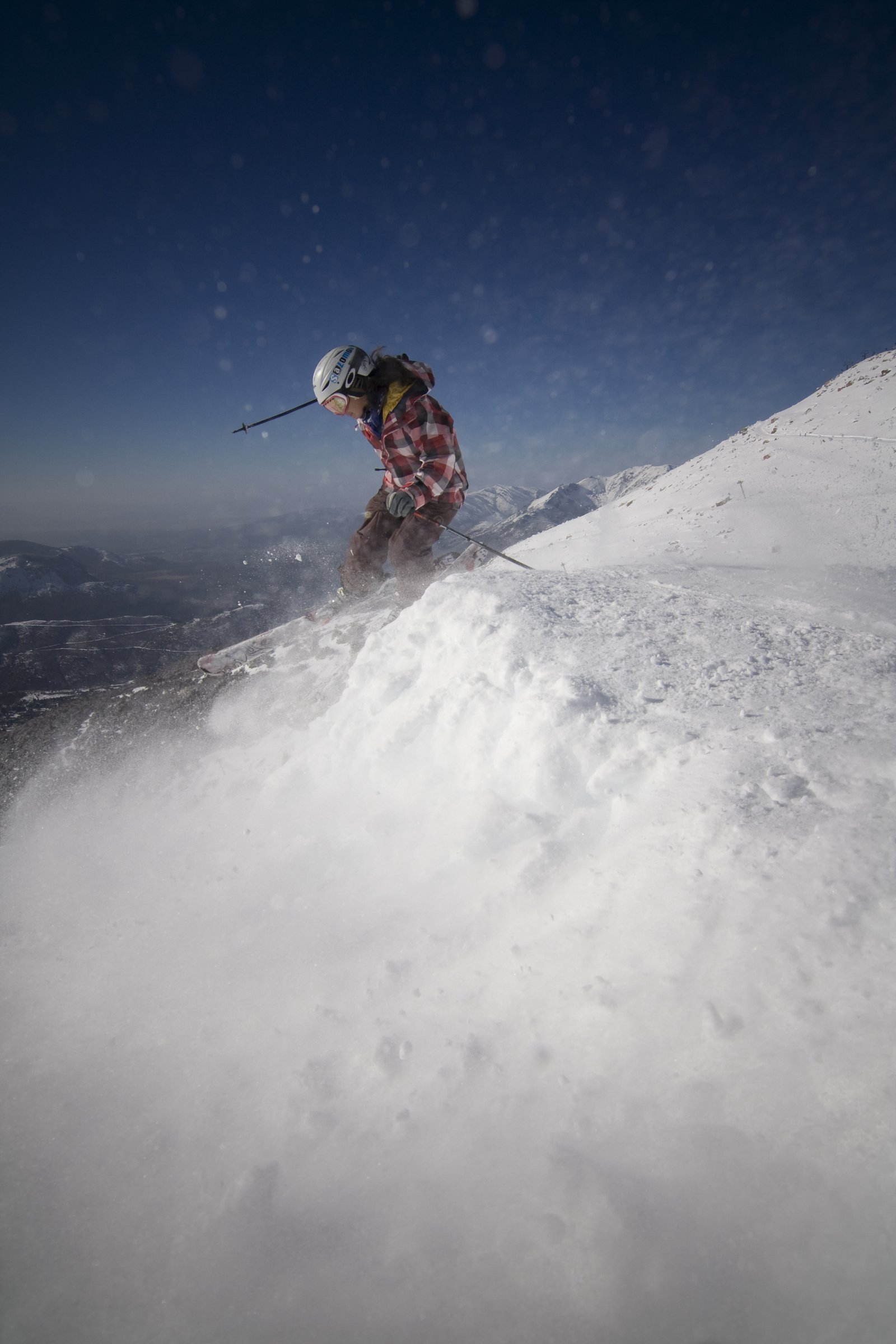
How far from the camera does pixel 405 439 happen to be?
20.5ft

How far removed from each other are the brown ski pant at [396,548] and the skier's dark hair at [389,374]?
147cm

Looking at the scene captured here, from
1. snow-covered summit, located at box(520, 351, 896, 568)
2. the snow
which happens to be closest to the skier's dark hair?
the snow

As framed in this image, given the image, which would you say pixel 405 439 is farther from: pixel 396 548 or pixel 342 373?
pixel 396 548

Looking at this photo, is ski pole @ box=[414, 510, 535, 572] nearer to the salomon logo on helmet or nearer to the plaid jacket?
the plaid jacket

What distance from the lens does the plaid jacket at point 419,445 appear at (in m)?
6.11

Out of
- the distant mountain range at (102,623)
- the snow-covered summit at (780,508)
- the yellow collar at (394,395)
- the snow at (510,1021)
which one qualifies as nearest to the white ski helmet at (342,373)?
the yellow collar at (394,395)

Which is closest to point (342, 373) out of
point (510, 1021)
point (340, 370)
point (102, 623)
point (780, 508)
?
point (340, 370)

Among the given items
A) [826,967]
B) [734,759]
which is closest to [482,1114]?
[826,967]

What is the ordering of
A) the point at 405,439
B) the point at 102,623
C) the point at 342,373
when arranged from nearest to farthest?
the point at 342,373, the point at 405,439, the point at 102,623

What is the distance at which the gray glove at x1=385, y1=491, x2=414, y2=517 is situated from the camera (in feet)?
21.3

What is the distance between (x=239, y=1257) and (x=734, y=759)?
355 cm

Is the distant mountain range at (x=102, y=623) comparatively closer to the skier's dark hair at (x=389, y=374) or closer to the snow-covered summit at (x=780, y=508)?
the snow-covered summit at (x=780, y=508)

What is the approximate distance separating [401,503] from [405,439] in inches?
30.6

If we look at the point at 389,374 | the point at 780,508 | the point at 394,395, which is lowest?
the point at 780,508
